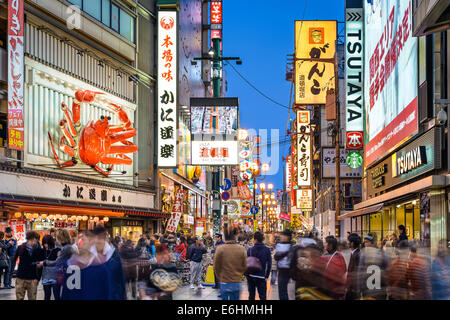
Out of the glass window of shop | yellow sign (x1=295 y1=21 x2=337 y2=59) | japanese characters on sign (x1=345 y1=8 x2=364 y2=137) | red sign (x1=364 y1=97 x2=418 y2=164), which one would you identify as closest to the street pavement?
red sign (x1=364 y1=97 x2=418 y2=164)

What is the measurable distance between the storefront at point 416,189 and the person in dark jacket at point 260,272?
325 centimetres

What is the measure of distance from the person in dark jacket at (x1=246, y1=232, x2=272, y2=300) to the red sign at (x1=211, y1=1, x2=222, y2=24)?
56224mm

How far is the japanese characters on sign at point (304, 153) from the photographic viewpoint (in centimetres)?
5609

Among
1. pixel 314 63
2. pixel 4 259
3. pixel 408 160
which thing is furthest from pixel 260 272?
pixel 314 63

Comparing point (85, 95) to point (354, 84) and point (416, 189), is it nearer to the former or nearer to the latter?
point (354, 84)

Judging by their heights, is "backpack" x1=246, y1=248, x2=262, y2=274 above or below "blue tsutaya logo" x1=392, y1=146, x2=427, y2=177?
Answer: below

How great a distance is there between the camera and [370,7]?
31.7m

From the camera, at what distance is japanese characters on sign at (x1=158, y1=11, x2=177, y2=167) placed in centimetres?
3862

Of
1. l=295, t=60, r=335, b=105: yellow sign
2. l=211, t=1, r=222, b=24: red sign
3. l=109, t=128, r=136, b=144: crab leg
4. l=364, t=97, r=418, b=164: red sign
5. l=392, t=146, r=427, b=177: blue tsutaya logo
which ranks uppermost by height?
l=211, t=1, r=222, b=24: red sign

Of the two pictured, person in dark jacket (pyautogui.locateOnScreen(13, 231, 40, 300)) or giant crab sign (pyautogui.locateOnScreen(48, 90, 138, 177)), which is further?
giant crab sign (pyautogui.locateOnScreen(48, 90, 138, 177))

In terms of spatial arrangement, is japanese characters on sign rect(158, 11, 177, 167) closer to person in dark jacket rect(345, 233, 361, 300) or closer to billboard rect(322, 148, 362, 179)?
billboard rect(322, 148, 362, 179)

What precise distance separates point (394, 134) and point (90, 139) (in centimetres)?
1483

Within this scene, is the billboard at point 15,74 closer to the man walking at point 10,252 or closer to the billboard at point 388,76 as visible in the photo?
the man walking at point 10,252
